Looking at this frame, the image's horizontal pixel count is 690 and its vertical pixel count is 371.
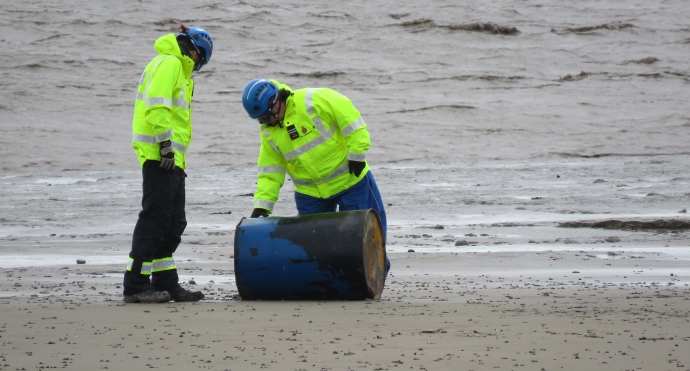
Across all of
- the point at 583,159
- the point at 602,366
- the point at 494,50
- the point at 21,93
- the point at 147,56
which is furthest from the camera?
the point at 494,50

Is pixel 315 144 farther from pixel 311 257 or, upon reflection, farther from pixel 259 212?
pixel 311 257

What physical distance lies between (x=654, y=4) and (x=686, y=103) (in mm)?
11441

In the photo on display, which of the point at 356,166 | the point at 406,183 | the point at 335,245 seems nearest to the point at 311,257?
the point at 335,245

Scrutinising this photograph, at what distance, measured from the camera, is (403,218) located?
40.7 ft

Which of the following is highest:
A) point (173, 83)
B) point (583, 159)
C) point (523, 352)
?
point (173, 83)

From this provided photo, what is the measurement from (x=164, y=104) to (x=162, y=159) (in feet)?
1.09

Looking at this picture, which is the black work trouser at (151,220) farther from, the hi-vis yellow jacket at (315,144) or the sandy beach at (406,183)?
the hi-vis yellow jacket at (315,144)

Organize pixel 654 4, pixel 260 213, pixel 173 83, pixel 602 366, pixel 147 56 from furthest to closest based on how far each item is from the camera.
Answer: pixel 654 4 → pixel 147 56 → pixel 260 213 → pixel 173 83 → pixel 602 366

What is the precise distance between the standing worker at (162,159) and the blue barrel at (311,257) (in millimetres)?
410

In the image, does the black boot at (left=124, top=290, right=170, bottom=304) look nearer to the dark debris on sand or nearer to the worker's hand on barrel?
the worker's hand on barrel

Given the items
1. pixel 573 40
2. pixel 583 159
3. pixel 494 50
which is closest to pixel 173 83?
pixel 583 159

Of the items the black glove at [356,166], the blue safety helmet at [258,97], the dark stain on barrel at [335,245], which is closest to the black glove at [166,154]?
the blue safety helmet at [258,97]

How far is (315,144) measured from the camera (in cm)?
656

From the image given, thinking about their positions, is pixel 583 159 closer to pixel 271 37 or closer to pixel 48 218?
pixel 48 218
